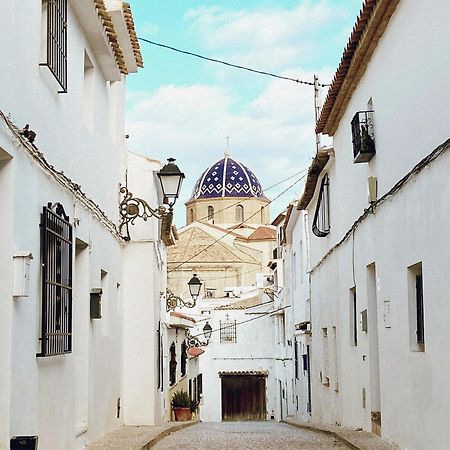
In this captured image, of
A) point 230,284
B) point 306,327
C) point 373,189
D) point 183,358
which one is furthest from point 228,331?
point 373,189

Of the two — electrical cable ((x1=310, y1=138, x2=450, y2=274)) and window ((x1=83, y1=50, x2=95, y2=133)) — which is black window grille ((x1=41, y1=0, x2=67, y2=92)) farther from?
electrical cable ((x1=310, y1=138, x2=450, y2=274))

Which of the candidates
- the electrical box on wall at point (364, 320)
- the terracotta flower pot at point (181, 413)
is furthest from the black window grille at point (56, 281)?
the terracotta flower pot at point (181, 413)

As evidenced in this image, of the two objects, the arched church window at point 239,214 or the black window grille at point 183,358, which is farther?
the arched church window at point 239,214

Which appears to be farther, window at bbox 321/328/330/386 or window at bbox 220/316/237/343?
window at bbox 220/316/237/343

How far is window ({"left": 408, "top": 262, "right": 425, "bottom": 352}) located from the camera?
8656mm

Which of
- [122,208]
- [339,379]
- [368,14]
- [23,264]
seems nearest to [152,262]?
[122,208]

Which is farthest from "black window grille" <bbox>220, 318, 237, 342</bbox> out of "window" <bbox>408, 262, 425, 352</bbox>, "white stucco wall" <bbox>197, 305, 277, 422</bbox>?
"window" <bbox>408, 262, 425, 352</bbox>

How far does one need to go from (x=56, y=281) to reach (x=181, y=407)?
13363mm

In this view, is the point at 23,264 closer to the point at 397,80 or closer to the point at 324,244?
the point at 397,80

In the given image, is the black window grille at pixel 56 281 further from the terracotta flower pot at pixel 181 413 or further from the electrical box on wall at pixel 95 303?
the terracotta flower pot at pixel 181 413

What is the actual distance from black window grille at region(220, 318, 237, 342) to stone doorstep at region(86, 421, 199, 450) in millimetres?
30319

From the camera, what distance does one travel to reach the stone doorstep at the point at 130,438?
9836mm

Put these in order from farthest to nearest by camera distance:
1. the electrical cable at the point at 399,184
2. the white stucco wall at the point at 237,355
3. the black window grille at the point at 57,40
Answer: the white stucco wall at the point at 237,355 < the black window grille at the point at 57,40 < the electrical cable at the point at 399,184

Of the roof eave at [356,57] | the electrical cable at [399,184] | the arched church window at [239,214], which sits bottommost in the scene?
the electrical cable at [399,184]
